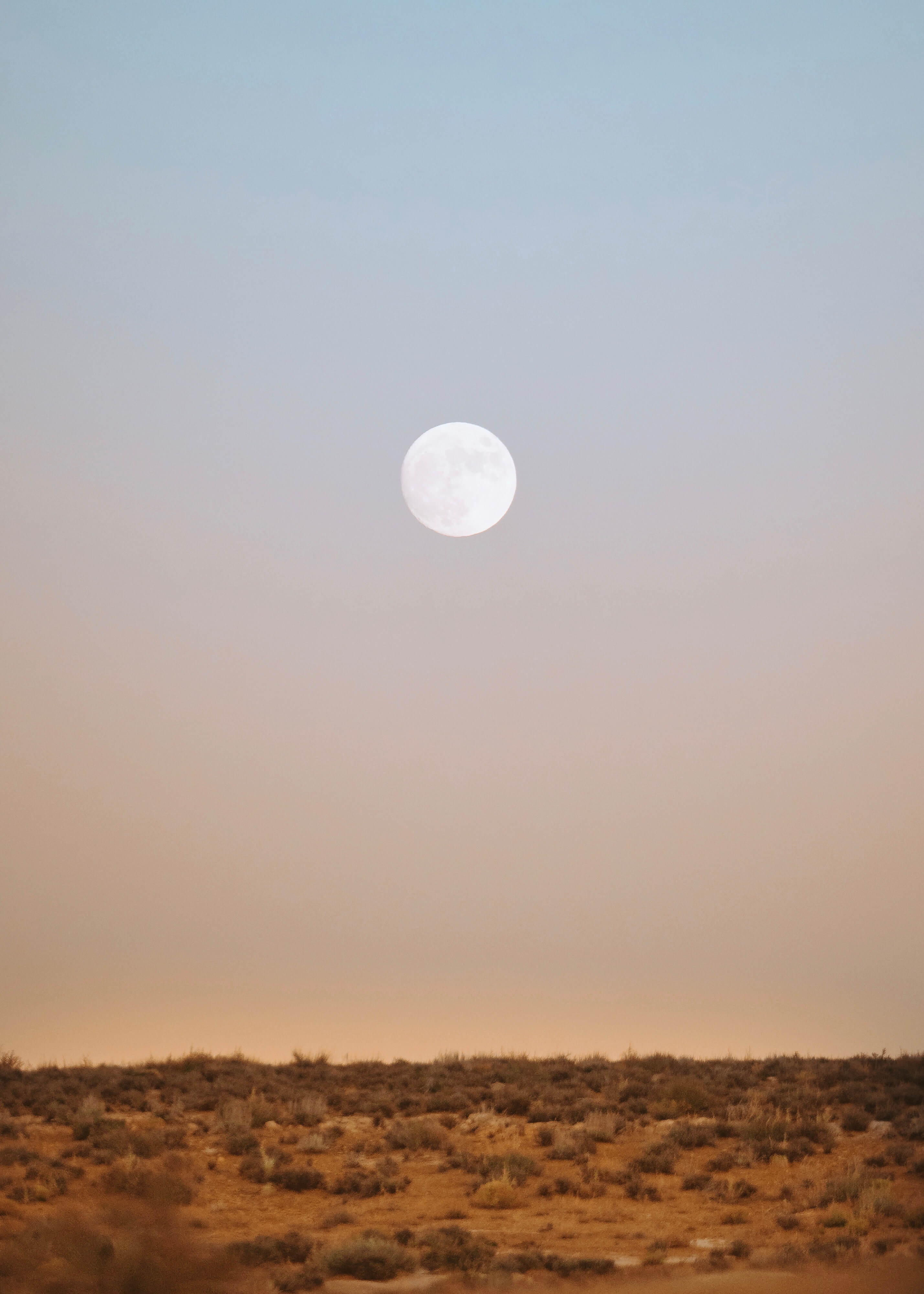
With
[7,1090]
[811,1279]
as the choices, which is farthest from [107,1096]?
[811,1279]

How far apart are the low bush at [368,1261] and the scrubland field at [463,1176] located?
0.10 feet

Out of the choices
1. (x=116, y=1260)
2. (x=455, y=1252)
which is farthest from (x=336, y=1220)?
(x=116, y=1260)

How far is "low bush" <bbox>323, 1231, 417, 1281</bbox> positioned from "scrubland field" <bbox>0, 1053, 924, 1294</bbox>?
0.03 m

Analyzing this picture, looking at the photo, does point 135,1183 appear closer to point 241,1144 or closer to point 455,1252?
point 241,1144

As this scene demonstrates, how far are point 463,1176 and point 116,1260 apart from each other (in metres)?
11.5

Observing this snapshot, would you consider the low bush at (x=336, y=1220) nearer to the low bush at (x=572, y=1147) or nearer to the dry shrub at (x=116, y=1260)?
the low bush at (x=572, y=1147)

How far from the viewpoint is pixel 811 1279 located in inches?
436

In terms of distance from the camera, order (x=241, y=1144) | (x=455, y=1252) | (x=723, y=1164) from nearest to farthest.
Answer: (x=455, y=1252)
(x=723, y=1164)
(x=241, y=1144)

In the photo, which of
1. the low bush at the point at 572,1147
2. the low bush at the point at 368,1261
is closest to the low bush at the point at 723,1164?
the low bush at the point at 572,1147

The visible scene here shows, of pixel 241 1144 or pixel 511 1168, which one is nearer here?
pixel 511 1168

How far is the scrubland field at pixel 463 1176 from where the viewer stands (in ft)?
41.1

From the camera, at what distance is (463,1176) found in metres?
21.0

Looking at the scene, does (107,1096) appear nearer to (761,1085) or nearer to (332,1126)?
(332,1126)

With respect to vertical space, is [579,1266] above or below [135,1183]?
below
